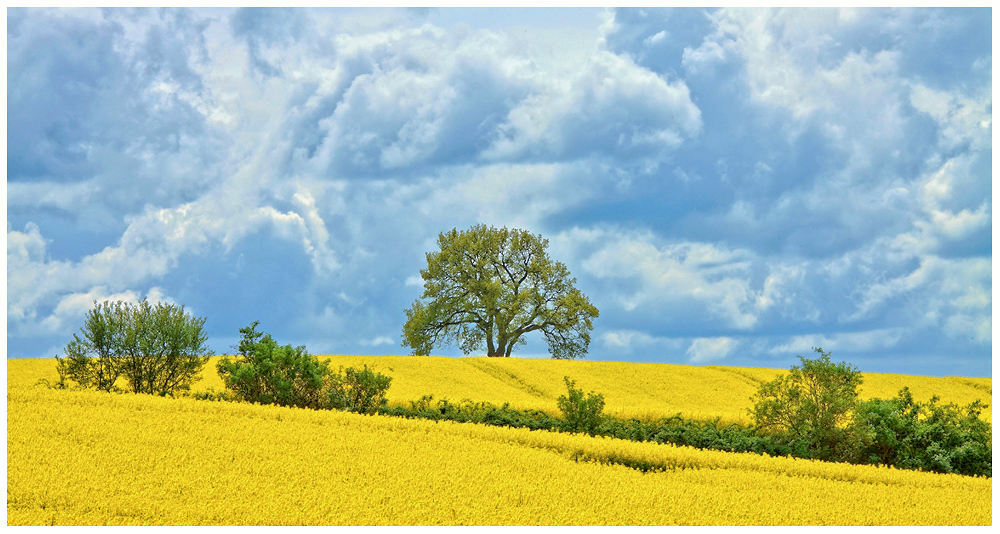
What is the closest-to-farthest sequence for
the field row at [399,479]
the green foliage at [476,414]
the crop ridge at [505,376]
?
the field row at [399,479] < the green foliage at [476,414] < the crop ridge at [505,376]

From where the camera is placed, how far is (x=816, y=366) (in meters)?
23.7

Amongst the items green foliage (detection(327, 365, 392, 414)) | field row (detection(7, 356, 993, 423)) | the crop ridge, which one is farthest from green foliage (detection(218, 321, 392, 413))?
the crop ridge

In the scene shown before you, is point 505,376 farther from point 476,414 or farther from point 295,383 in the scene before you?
point 295,383

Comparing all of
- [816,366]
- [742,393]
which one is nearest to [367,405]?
[816,366]

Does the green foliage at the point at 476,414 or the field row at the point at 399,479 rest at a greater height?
the green foliage at the point at 476,414

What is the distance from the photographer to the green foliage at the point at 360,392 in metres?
27.0

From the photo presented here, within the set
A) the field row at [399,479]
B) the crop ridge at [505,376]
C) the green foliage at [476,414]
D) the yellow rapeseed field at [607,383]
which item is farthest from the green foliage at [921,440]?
the crop ridge at [505,376]

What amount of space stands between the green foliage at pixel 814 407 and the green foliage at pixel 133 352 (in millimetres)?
21322

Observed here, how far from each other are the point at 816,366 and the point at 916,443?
359cm

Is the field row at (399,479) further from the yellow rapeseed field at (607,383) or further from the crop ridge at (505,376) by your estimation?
the crop ridge at (505,376)

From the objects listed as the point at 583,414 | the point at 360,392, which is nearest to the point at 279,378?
the point at 360,392

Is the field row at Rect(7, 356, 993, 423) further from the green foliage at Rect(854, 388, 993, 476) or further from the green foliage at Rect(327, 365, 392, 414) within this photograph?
the green foliage at Rect(854, 388, 993, 476)

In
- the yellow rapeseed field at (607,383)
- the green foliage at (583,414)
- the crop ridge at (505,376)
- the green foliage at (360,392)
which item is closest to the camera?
the green foliage at (583,414)

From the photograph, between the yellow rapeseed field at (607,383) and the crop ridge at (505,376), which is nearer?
the yellow rapeseed field at (607,383)
